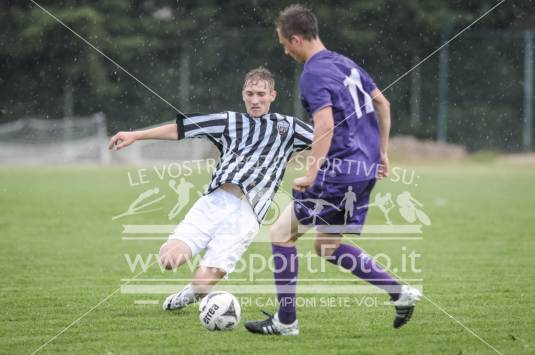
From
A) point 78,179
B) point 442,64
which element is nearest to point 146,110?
point 78,179

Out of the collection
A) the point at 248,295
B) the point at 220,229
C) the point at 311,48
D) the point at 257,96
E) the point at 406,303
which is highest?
the point at 311,48

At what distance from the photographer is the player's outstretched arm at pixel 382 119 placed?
3934mm

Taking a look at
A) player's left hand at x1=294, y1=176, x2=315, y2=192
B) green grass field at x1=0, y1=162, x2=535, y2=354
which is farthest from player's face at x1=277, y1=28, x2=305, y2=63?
green grass field at x1=0, y1=162, x2=535, y2=354

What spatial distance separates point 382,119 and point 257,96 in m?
0.71

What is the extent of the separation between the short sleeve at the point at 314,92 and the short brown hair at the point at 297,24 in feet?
0.70

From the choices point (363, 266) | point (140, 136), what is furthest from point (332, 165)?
point (140, 136)

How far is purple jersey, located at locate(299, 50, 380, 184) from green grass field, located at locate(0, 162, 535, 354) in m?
0.83

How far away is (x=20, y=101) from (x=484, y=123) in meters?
13.0

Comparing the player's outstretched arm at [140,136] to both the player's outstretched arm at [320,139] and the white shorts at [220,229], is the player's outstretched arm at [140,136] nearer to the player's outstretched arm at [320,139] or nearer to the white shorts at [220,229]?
the white shorts at [220,229]

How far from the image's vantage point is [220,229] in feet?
14.0

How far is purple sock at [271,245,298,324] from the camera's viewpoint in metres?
3.96

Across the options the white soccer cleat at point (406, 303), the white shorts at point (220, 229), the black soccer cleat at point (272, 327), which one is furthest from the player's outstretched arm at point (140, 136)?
the white soccer cleat at point (406, 303)

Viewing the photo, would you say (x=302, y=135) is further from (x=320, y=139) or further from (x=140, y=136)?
(x=140, y=136)

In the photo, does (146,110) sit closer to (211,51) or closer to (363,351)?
(211,51)
